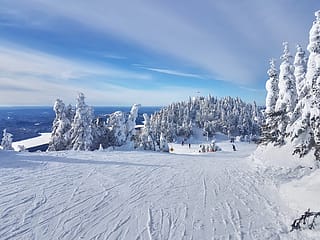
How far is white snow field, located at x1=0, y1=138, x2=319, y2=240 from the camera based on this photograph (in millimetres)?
7570

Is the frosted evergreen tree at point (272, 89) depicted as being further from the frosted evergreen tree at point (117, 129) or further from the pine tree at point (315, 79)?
the frosted evergreen tree at point (117, 129)

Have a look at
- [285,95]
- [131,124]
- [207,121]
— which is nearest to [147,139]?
[131,124]

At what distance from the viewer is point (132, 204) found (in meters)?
9.79

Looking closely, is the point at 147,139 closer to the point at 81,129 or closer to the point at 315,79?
the point at 81,129

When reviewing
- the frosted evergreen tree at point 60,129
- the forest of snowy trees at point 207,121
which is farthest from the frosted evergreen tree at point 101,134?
the forest of snowy trees at point 207,121

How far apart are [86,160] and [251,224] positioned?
1186cm

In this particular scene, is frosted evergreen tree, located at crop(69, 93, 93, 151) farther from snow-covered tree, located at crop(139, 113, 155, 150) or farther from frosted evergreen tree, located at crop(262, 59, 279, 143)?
frosted evergreen tree, located at crop(262, 59, 279, 143)

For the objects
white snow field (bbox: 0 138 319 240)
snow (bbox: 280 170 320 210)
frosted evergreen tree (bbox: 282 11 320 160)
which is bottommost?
white snow field (bbox: 0 138 319 240)

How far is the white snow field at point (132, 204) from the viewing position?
24.8 ft

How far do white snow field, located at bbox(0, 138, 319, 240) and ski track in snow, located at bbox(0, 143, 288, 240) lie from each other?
0.02 m

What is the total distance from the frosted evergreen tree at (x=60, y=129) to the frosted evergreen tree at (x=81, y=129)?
51.0 inches

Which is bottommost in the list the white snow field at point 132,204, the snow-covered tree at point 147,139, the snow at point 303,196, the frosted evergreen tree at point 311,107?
the snow-covered tree at point 147,139

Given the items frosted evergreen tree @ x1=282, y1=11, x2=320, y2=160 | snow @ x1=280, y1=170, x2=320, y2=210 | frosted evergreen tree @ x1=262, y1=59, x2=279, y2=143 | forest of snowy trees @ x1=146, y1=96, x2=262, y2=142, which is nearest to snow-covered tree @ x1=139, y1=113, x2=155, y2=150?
frosted evergreen tree @ x1=262, y1=59, x2=279, y2=143

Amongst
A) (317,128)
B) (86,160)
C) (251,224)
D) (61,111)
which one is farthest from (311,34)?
(61,111)
